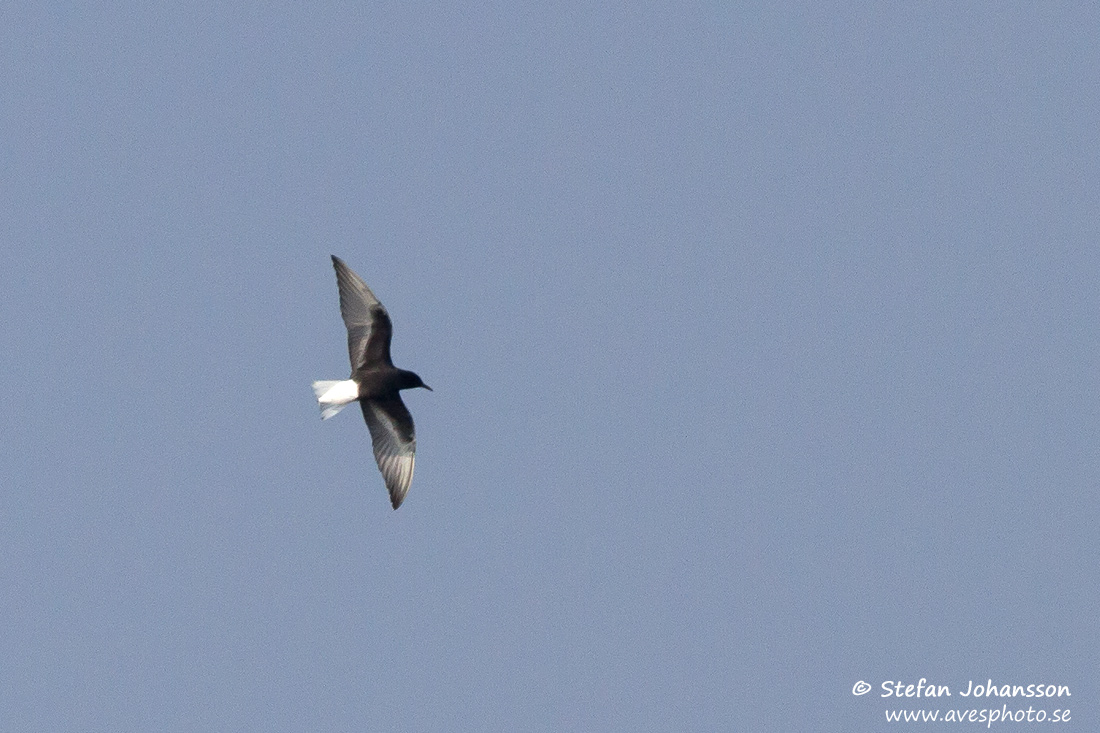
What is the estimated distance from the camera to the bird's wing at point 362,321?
26498mm

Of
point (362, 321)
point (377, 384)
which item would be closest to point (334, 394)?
point (377, 384)

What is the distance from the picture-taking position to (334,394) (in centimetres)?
2609

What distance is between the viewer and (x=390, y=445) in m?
26.9

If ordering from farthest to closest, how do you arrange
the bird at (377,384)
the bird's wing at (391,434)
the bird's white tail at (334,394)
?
the bird's wing at (391,434) → the bird at (377,384) → the bird's white tail at (334,394)

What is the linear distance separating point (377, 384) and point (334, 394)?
0.84 m

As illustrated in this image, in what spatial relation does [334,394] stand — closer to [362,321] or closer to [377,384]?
[377,384]

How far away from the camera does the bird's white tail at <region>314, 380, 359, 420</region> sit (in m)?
25.9

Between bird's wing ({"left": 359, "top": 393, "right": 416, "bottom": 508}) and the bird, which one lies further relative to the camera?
bird's wing ({"left": 359, "top": 393, "right": 416, "bottom": 508})

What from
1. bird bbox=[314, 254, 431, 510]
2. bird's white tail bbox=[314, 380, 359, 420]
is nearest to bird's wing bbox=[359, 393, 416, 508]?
bird bbox=[314, 254, 431, 510]

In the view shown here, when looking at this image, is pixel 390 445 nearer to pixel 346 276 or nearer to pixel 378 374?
pixel 378 374

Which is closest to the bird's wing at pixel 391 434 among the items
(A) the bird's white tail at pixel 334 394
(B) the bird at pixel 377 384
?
(B) the bird at pixel 377 384

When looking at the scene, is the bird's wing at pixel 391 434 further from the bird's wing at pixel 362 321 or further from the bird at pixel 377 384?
the bird's wing at pixel 362 321

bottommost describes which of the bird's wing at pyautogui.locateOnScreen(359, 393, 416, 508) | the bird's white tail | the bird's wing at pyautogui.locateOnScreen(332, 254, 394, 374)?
the bird's wing at pyautogui.locateOnScreen(359, 393, 416, 508)

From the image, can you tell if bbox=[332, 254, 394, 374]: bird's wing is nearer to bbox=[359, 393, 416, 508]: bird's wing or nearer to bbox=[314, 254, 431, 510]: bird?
bbox=[314, 254, 431, 510]: bird
